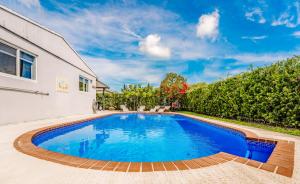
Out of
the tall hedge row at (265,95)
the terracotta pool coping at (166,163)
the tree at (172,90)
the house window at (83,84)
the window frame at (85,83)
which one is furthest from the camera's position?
the tree at (172,90)

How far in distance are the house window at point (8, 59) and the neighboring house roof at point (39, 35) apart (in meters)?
0.86

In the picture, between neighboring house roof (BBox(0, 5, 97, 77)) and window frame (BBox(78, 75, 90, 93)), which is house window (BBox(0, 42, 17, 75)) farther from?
window frame (BBox(78, 75, 90, 93))

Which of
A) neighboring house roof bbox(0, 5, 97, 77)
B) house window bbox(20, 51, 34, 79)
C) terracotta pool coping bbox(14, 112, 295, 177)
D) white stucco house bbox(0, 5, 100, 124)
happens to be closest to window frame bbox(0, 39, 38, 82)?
white stucco house bbox(0, 5, 100, 124)

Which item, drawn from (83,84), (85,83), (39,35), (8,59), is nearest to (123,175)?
(8,59)

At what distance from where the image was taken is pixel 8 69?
813cm

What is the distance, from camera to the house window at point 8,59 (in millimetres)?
7801

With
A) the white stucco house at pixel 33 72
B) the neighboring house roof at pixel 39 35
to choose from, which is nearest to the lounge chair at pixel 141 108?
the white stucco house at pixel 33 72

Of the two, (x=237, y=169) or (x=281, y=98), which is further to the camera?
(x=281, y=98)

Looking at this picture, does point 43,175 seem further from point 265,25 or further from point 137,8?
point 265,25

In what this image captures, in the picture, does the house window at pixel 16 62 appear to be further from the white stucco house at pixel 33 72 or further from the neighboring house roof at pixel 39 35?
the neighboring house roof at pixel 39 35

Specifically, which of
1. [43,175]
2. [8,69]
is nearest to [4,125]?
[8,69]

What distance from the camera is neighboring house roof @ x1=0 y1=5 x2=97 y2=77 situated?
26.5 feet

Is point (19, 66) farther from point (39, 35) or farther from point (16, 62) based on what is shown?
point (39, 35)

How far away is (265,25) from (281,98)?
48.1ft
